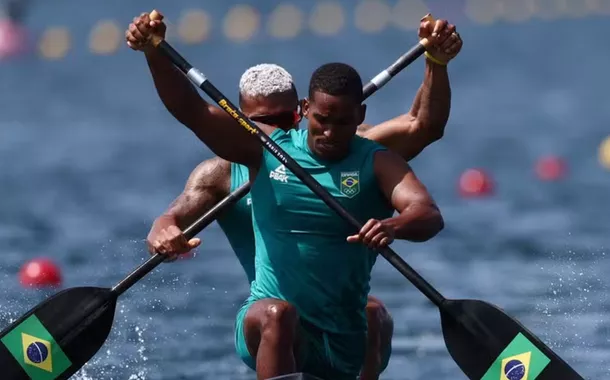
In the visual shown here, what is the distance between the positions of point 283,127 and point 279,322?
1.14 meters

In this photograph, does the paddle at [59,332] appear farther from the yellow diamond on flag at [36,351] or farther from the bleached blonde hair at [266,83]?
the bleached blonde hair at [266,83]

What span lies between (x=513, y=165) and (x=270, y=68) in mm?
12094

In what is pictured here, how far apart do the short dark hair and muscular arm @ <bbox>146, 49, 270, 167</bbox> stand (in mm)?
399

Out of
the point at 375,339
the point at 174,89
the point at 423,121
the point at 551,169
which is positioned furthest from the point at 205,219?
the point at 551,169

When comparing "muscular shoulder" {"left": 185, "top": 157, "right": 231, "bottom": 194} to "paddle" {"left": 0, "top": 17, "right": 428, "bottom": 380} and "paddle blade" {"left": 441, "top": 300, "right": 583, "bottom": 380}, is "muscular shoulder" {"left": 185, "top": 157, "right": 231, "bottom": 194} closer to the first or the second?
"paddle" {"left": 0, "top": 17, "right": 428, "bottom": 380}

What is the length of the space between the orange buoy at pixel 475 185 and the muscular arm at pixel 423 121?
925 cm

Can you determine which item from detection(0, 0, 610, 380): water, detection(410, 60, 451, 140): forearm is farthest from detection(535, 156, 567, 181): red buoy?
detection(410, 60, 451, 140): forearm

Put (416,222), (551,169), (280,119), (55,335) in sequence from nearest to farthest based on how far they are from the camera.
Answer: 1. (416,222)
2. (280,119)
3. (55,335)
4. (551,169)

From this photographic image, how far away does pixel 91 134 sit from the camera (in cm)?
2358

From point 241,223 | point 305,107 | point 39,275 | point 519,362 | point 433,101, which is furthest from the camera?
point 39,275

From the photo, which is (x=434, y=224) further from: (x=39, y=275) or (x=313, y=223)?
(x=39, y=275)

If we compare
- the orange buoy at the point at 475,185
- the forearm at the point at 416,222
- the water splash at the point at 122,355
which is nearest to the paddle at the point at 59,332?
the forearm at the point at 416,222

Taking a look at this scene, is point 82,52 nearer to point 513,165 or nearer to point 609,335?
point 513,165

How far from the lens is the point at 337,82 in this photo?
6418mm
